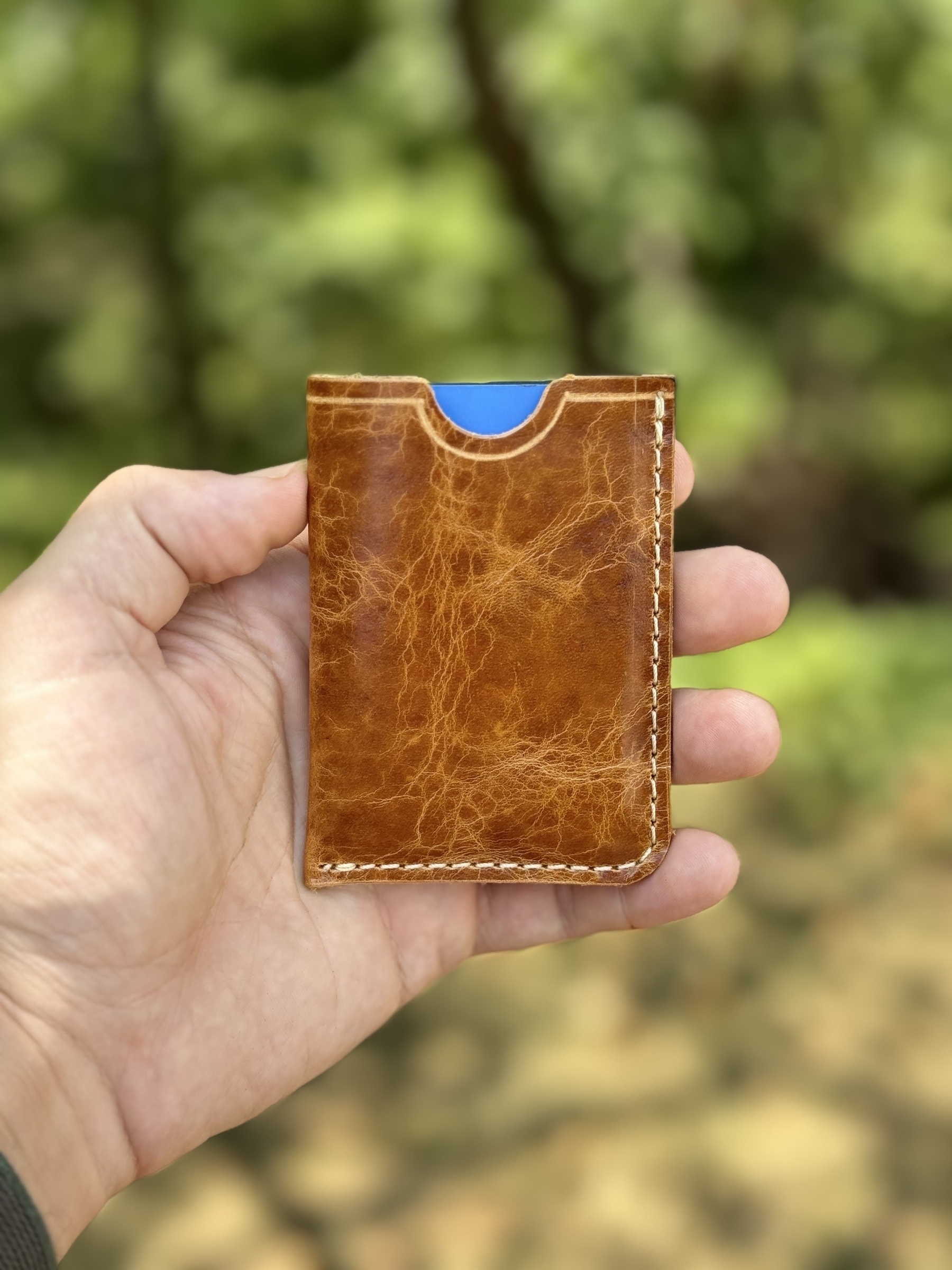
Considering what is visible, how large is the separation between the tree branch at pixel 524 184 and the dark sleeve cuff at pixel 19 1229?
403 centimetres

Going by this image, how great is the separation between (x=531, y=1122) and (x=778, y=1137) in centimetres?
60

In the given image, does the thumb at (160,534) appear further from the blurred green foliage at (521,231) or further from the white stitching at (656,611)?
the blurred green foliage at (521,231)

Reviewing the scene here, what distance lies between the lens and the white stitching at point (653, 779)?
1.77 m

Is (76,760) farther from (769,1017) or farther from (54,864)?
(769,1017)

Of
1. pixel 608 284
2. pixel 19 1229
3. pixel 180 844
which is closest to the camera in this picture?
pixel 19 1229

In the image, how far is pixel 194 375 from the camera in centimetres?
616

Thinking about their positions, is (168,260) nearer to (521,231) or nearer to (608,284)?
(521,231)

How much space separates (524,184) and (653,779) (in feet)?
11.8

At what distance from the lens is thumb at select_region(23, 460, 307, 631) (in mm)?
1581

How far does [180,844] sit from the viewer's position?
5.17ft

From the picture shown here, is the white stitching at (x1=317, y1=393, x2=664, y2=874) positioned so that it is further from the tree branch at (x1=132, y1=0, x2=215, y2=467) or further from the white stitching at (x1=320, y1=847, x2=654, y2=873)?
the tree branch at (x1=132, y1=0, x2=215, y2=467)

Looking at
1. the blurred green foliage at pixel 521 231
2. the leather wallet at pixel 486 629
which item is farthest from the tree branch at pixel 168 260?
the leather wallet at pixel 486 629

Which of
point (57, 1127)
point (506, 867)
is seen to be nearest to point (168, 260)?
point (506, 867)

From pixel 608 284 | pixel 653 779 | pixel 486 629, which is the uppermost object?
pixel 608 284
